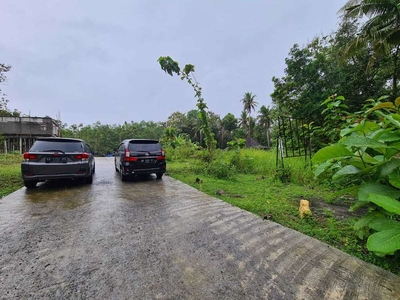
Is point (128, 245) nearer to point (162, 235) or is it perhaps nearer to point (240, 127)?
point (162, 235)

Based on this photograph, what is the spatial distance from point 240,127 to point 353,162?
139ft

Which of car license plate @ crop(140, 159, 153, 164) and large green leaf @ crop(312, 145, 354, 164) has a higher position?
large green leaf @ crop(312, 145, 354, 164)

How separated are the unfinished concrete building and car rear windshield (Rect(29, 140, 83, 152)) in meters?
21.9

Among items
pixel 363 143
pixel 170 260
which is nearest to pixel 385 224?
pixel 363 143

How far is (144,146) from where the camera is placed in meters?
7.02

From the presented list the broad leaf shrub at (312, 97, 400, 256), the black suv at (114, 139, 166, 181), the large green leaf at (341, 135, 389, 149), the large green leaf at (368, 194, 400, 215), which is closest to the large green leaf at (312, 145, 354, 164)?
the broad leaf shrub at (312, 97, 400, 256)

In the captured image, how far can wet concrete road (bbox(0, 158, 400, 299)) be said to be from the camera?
5.67 feet

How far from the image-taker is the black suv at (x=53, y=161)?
514cm

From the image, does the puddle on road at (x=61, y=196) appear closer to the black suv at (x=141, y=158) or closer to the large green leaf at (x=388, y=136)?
the black suv at (x=141, y=158)

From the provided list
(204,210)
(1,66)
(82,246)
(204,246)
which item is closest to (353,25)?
(204,210)

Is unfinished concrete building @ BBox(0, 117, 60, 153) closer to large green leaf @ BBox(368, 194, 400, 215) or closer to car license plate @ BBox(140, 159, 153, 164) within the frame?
car license plate @ BBox(140, 159, 153, 164)

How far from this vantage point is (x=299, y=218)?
3371 mm

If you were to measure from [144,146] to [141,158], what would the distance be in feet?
1.51

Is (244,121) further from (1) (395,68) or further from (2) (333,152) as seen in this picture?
(2) (333,152)
